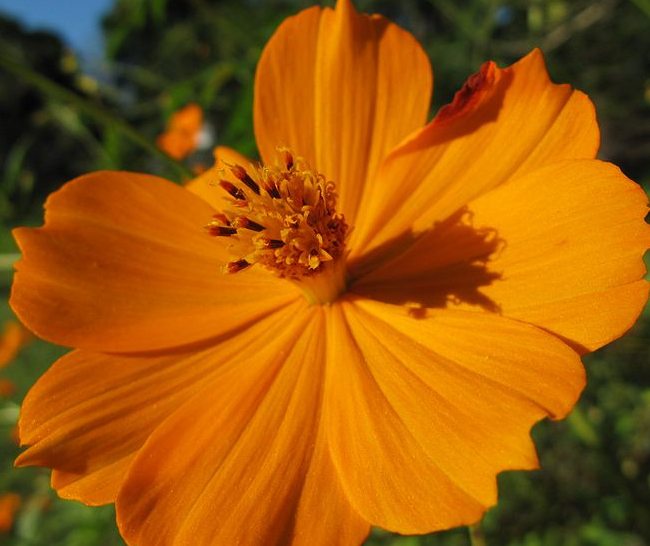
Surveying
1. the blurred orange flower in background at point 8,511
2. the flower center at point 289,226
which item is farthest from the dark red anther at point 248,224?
the blurred orange flower in background at point 8,511

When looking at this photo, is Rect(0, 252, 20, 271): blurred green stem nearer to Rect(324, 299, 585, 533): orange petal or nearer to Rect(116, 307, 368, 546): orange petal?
Rect(116, 307, 368, 546): orange petal

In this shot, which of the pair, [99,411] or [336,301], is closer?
[99,411]

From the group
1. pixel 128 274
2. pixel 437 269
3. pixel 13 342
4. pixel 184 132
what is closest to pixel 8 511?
pixel 13 342

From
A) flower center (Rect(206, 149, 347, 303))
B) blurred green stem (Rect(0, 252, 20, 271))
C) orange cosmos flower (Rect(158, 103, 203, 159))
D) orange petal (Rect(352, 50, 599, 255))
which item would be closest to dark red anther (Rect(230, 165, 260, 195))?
flower center (Rect(206, 149, 347, 303))

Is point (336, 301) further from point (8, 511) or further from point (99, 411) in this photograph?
point (8, 511)

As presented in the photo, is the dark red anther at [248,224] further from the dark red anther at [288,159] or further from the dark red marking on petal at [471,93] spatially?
the dark red marking on petal at [471,93]

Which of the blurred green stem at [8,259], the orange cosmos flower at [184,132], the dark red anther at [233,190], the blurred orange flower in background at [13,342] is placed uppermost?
the blurred green stem at [8,259]
